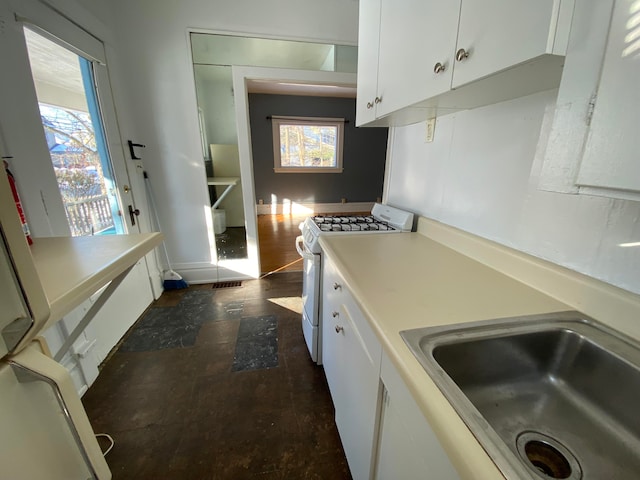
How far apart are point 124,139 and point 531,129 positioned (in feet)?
8.67

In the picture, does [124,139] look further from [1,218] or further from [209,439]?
[209,439]

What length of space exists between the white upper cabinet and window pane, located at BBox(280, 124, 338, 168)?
4668 millimetres

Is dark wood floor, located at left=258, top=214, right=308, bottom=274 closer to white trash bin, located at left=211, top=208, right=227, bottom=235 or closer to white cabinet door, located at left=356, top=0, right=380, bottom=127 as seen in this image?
white trash bin, located at left=211, top=208, right=227, bottom=235

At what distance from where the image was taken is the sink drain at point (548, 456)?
540 mm

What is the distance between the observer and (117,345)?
191cm

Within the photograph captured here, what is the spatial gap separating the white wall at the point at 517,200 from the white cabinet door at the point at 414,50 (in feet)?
1.25

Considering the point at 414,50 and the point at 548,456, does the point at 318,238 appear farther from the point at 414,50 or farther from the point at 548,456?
the point at 548,456

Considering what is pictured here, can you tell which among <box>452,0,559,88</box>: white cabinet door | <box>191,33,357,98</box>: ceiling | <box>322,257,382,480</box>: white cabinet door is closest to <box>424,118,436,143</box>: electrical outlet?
<box>452,0,559,88</box>: white cabinet door

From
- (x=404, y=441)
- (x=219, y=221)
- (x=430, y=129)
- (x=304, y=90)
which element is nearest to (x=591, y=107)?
(x=404, y=441)

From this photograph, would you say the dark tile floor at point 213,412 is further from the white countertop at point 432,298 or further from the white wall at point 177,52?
the white wall at point 177,52

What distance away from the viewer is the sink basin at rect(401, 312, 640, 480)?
0.56 metres

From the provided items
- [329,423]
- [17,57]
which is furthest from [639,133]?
[17,57]

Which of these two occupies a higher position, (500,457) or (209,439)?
(500,457)

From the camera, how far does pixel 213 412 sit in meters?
1.42
